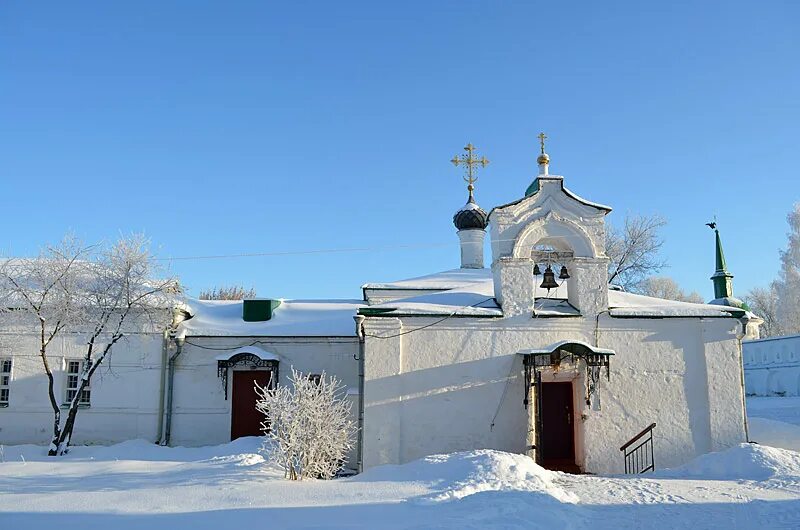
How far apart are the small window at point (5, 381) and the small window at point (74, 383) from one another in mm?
1371

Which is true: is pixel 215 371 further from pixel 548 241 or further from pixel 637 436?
pixel 637 436

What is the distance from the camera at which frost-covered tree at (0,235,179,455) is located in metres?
14.5

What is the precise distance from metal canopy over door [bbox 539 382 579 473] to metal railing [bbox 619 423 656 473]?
3.35 ft

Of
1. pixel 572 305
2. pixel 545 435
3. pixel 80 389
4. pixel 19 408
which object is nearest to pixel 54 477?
pixel 80 389

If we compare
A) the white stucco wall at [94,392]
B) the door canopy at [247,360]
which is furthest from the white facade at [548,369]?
the white stucco wall at [94,392]

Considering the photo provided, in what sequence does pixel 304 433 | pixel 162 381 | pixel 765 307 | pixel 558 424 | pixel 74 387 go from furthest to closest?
pixel 765 307 → pixel 74 387 → pixel 162 381 → pixel 558 424 → pixel 304 433

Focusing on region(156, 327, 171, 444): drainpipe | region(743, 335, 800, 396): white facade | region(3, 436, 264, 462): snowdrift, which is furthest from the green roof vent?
region(743, 335, 800, 396): white facade

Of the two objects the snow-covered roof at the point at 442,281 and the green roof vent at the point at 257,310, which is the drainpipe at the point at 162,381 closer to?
the green roof vent at the point at 257,310

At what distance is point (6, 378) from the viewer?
52.5ft

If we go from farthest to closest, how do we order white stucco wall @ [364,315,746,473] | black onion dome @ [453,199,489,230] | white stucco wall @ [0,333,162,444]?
black onion dome @ [453,199,489,230], white stucco wall @ [0,333,162,444], white stucco wall @ [364,315,746,473]

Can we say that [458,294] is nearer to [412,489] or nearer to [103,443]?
[412,489]

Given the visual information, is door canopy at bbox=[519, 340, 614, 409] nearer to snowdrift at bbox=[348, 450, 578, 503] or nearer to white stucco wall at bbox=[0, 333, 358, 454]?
snowdrift at bbox=[348, 450, 578, 503]

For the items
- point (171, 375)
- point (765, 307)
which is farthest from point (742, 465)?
point (765, 307)

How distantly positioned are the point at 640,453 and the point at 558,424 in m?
1.57
